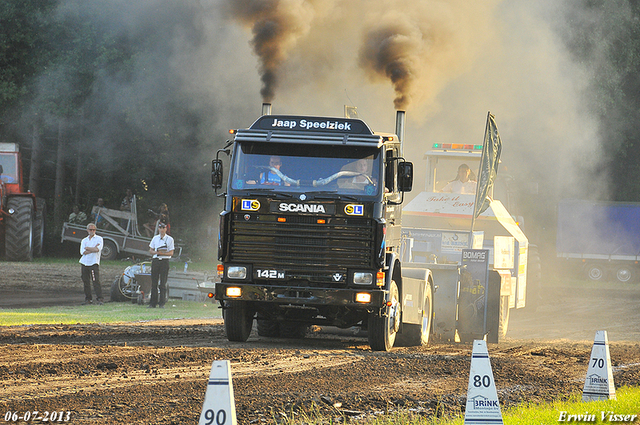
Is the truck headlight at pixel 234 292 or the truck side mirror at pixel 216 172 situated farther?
the truck side mirror at pixel 216 172

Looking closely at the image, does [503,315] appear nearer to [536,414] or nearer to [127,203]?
[536,414]

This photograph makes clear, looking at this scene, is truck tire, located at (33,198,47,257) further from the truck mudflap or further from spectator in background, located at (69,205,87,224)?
the truck mudflap

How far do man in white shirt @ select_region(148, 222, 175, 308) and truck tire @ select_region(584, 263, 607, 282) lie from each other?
78.1ft

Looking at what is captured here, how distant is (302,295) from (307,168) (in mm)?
1588

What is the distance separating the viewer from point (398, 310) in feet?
35.8

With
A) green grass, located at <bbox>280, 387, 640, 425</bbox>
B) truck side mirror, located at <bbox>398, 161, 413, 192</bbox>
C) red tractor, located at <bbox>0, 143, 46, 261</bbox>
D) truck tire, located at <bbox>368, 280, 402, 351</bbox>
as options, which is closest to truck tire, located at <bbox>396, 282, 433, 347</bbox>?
truck tire, located at <bbox>368, 280, 402, 351</bbox>

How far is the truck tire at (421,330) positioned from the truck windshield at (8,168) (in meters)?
16.5

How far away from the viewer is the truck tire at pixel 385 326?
10.2 m

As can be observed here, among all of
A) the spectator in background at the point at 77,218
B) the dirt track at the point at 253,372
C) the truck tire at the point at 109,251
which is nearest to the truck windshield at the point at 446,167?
the dirt track at the point at 253,372

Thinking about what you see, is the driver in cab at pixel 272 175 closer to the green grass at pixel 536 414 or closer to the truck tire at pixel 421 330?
the truck tire at pixel 421 330

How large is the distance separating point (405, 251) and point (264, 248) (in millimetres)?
5320

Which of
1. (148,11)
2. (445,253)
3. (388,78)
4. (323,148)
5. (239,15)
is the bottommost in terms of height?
(445,253)

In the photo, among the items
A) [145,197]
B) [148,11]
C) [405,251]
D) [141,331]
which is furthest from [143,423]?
[145,197]

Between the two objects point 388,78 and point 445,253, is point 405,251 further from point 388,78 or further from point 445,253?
point 388,78
